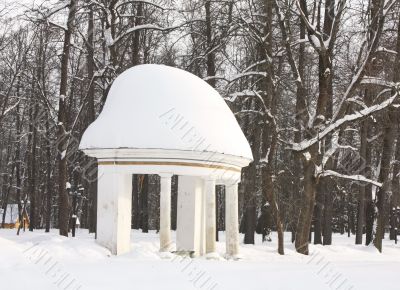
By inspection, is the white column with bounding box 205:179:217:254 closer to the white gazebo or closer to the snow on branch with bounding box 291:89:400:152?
the white gazebo

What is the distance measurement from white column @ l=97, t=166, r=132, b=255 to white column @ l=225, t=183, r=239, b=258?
255 centimetres

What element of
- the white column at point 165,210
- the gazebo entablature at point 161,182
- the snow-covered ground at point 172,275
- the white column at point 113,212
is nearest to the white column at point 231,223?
the gazebo entablature at point 161,182

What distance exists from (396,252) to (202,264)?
49.4 ft

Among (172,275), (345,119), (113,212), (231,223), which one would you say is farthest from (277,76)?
(172,275)

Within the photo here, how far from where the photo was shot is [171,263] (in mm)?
9836

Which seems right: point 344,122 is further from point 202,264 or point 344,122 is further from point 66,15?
point 66,15

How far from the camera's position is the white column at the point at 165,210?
1299 cm

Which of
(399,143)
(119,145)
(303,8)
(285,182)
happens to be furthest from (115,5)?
(399,143)

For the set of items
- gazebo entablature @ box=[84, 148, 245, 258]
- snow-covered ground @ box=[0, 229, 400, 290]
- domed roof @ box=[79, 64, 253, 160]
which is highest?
domed roof @ box=[79, 64, 253, 160]

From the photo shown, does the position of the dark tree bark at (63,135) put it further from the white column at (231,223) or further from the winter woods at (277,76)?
the white column at (231,223)

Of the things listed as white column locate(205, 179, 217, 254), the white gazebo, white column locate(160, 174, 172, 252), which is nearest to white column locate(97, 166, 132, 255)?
the white gazebo

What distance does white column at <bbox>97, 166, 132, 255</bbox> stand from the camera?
12.9 metres

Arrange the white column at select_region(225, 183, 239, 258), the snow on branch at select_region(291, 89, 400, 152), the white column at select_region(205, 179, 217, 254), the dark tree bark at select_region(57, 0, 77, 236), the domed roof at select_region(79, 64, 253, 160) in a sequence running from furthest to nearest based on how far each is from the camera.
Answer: the dark tree bark at select_region(57, 0, 77, 236), the snow on branch at select_region(291, 89, 400, 152), the white column at select_region(225, 183, 239, 258), the white column at select_region(205, 179, 217, 254), the domed roof at select_region(79, 64, 253, 160)

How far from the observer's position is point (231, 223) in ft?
46.6
